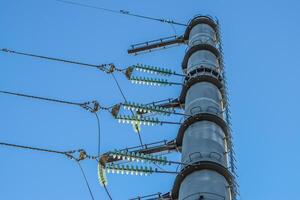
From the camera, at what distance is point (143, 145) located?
84.4ft

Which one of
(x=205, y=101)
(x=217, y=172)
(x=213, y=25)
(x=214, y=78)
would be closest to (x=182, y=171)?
(x=217, y=172)

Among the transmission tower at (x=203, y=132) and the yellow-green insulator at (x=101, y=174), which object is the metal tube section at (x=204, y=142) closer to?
the transmission tower at (x=203, y=132)

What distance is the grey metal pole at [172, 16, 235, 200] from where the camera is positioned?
810 inches

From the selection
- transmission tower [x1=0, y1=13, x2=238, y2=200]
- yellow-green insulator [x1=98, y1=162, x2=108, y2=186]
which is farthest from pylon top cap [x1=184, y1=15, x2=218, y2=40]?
yellow-green insulator [x1=98, y1=162, x2=108, y2=186]

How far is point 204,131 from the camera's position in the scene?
2298 cm

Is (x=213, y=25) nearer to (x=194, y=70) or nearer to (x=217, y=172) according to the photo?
(x=194, y=70)

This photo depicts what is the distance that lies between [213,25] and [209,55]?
5.30m

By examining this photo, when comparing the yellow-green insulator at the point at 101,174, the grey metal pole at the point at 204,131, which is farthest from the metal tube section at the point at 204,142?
the yellow-green insulator at the point at 101,174

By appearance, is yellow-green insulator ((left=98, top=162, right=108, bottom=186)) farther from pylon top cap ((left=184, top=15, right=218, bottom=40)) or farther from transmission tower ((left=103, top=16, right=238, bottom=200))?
pylon top cap ((left=184, top=15, right=218, bottom=40))

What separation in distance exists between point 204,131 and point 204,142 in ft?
2.60

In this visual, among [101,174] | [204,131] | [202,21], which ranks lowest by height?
[101,174]

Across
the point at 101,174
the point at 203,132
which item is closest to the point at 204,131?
the point at 203,132

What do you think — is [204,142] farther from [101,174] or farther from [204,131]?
[101,174]

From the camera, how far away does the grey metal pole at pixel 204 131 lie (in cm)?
2056
